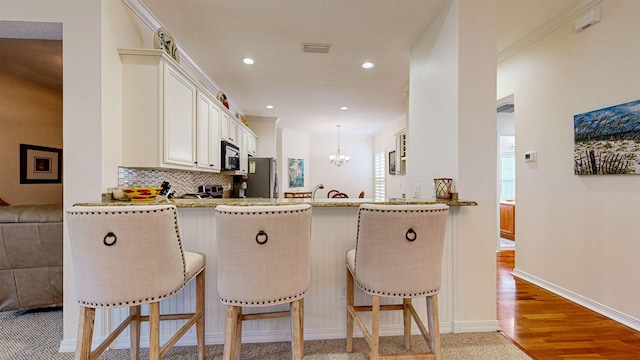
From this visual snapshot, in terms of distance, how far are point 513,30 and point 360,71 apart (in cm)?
163

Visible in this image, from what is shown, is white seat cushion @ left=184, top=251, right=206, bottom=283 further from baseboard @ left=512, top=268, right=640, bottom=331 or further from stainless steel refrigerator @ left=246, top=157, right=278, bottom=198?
stainless steel refrigerator @ left=246, top=157, right=278, bottom=198

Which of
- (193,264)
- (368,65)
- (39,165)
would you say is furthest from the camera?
(39,165)

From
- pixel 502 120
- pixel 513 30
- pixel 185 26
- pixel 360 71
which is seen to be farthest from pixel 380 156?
pixel 185 26

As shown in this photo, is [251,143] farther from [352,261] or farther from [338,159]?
[352,261]

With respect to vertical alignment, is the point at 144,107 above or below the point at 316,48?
below

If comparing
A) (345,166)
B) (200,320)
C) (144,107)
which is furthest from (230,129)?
(345,166)

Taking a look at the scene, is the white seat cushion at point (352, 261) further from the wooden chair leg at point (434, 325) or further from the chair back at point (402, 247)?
the wooden chair leg at point (434, 325)

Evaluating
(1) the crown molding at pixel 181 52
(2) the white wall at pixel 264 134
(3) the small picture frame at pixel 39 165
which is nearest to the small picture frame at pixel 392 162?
(2) the white wall at pixel 264 134

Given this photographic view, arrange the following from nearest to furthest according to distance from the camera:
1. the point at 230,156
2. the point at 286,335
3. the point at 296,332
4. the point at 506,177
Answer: the point at 296,332
the point at 286,335
the point at 230,156
the point at 506,177

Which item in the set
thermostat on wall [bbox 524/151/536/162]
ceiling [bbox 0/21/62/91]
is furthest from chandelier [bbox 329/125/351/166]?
ceiling [bbox 0/21/62/91]

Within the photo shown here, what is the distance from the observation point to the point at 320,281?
2023 mm

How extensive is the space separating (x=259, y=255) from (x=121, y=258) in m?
0.65

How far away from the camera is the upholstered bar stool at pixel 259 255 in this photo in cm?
130

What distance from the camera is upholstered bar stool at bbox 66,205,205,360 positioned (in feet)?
4.15
